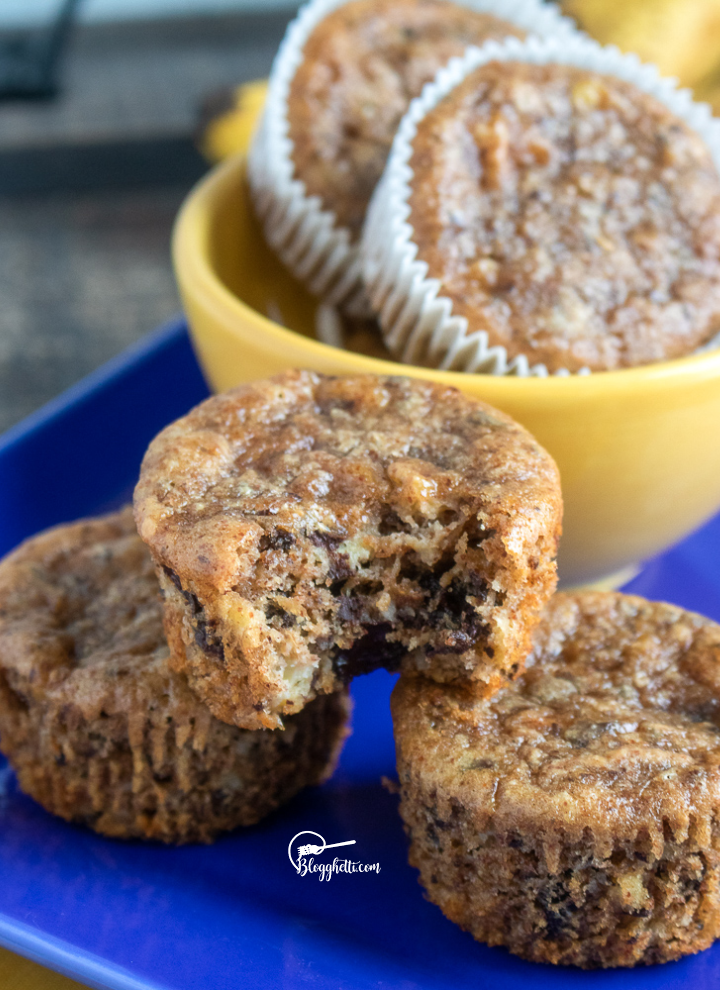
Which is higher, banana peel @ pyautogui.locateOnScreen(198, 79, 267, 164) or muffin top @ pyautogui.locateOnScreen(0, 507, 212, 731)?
muffin top @ pyautogui.locateOnScreen(0, 507, 212, 731)

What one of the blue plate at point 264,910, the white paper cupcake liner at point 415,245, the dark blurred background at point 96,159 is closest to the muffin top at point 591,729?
the blue plate at point 264,910

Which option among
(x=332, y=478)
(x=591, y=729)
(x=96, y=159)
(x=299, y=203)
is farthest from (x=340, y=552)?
(x=96, y=159)

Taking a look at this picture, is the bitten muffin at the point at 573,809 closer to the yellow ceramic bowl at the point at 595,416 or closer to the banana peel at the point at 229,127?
the yellow ceramic bowl at the point at 595,416

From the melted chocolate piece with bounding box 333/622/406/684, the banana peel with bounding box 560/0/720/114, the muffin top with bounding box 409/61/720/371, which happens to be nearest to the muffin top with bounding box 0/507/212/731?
the melted chocolate piece with bounding box 333/622/406/684

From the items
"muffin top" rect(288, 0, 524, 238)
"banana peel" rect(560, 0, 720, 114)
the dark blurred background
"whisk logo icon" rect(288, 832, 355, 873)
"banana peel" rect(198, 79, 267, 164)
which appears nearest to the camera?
"whisk logo icon" rect(288, 832, 355, 873)

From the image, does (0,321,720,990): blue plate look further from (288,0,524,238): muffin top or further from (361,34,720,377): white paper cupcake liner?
(288,0,524,238): muffin top

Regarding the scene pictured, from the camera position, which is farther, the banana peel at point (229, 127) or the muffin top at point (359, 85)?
the banana peel at point (229, 127)
